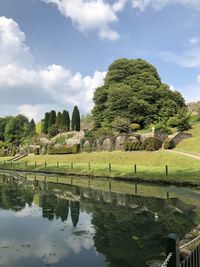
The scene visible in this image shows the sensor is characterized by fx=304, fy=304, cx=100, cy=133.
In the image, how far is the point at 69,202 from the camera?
1711 centimetres

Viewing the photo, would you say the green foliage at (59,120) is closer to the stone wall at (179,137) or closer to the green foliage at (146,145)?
the green foliage at (146,145)

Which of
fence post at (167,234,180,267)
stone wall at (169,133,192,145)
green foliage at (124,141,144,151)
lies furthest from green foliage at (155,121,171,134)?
fence post at (167,234,180,267)

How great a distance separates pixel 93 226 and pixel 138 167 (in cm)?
2018

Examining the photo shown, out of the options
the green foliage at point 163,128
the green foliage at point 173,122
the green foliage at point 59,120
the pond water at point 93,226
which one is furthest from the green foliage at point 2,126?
the pond water at point 93,226

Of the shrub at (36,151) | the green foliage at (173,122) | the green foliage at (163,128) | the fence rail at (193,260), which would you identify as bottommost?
the fence rail at (193,260)

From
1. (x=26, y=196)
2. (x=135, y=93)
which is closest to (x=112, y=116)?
(x=135, y=93)

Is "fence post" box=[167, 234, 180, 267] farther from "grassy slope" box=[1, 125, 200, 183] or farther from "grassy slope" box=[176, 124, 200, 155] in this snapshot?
"grassy slope" box=[176, 124, 200, 155]

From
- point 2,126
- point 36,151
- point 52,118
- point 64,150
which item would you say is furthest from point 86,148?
point 2,126

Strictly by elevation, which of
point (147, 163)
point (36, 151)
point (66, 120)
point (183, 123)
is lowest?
point (147, 163)

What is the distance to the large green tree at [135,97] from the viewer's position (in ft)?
176

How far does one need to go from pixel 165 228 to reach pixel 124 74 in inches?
2024

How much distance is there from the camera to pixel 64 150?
51.8 metres

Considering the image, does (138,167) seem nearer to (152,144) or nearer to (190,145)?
(152,144)

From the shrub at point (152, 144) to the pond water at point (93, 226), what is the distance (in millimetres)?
18856
